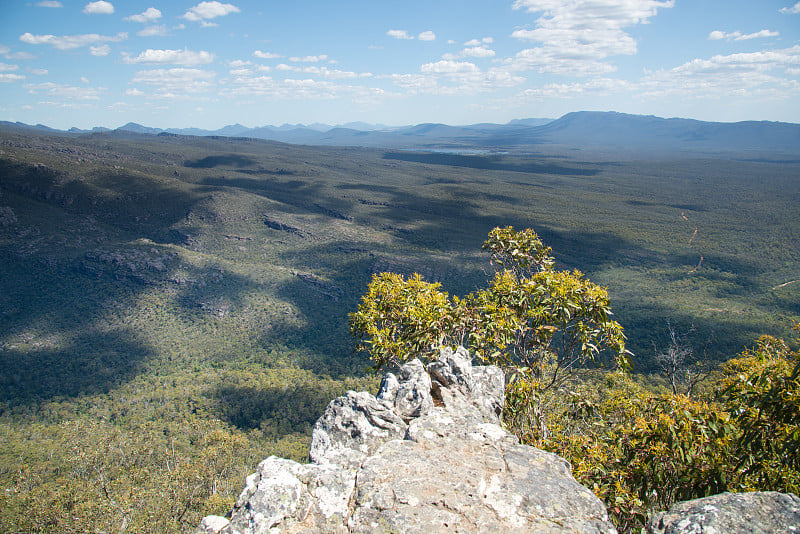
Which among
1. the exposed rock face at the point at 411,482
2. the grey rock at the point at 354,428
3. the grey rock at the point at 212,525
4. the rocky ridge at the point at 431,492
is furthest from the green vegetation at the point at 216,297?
the grey rock at the point at 212,525

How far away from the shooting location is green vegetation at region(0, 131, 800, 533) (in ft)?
135

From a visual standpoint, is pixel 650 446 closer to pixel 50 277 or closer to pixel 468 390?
pixel 468 390

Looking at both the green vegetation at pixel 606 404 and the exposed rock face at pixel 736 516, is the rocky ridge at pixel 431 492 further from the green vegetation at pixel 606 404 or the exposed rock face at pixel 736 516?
the green vegetation at pixel 606 404

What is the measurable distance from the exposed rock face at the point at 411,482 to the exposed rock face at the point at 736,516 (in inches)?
44.5

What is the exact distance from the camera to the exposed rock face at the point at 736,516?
646 centimetres

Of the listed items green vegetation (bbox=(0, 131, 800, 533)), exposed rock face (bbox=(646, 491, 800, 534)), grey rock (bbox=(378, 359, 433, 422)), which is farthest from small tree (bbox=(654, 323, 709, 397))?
grey rock (bbox=(378, 359, 433, 422))

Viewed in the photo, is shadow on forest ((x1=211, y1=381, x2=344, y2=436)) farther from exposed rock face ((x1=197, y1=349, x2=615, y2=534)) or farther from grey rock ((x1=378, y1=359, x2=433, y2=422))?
exposed rock face ((x1=197, y1=349, x2=615, y2=534))

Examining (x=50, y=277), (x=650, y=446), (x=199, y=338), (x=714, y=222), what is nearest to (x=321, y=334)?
(x=199, y=338)

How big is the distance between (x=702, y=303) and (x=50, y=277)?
128 metres

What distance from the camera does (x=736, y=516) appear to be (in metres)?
6.63

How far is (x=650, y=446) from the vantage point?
32.0 feet

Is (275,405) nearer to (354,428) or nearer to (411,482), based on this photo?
(354,428)

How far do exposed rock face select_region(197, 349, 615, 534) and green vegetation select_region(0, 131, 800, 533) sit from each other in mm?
4962

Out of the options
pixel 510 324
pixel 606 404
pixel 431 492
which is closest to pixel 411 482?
pixel 431 492
